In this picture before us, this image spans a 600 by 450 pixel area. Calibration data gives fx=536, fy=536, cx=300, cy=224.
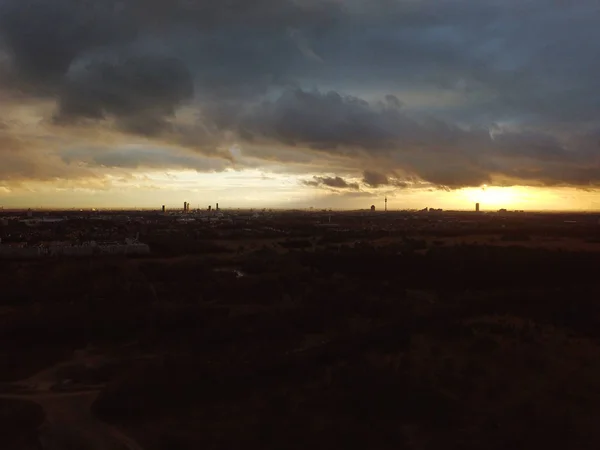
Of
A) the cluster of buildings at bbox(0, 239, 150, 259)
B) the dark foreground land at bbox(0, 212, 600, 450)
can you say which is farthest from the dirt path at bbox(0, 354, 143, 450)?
the cluster of buildings at bbox(0, 239, 150, 259)

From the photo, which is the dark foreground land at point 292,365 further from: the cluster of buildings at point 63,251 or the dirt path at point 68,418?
the cluster of buildings at point 63,251

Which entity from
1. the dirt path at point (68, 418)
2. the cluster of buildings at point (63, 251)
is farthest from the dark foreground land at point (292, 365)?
the cluster of buildings at point (63, 251)

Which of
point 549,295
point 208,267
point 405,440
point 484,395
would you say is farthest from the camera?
point 208,267

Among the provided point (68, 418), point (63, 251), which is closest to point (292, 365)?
point (68, 418)

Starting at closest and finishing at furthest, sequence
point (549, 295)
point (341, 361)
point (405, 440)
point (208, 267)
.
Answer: point (405, 440), point (341, 361), point (549, 295), point (208, 267)

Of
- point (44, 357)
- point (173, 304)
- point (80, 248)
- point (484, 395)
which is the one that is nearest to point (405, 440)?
point (484, 395)

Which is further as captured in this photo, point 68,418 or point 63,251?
point 63,251

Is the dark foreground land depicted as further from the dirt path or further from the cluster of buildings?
the cluster of buildings

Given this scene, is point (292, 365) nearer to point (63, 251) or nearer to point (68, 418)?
point (68, 418)

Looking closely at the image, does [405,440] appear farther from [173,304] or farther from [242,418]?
[173,304]
